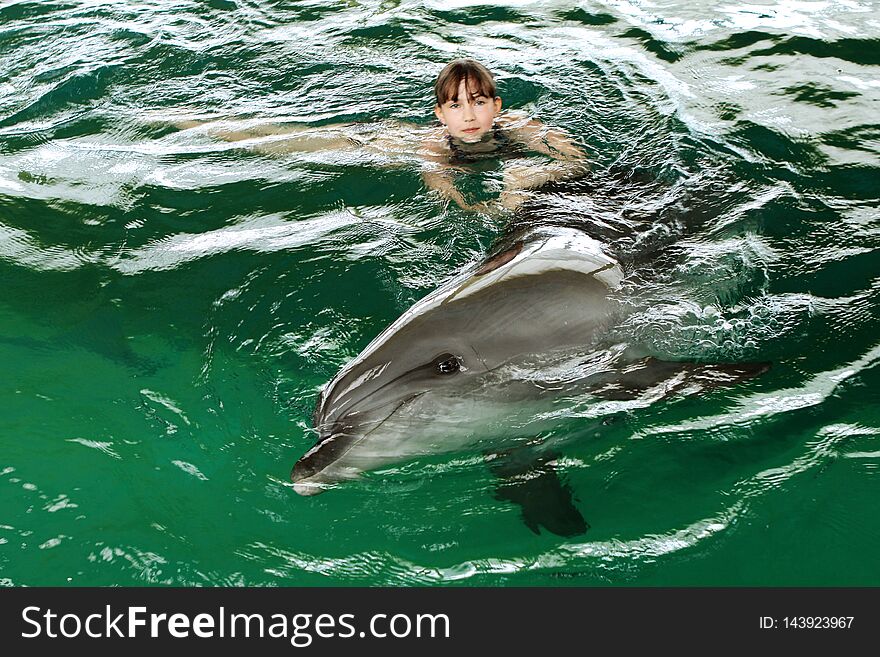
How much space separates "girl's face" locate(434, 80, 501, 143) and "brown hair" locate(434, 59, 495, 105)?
0.09 ft

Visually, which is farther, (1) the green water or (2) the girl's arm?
(2) the girl's arm

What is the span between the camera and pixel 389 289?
5.84 m

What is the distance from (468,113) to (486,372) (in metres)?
3.33

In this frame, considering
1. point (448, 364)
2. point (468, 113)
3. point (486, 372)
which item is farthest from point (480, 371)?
point (468, 113)

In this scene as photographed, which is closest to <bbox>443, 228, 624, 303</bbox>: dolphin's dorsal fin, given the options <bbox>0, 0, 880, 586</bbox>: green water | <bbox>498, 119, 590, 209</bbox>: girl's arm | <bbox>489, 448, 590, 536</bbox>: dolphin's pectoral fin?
<bbox>0, 0, 880, 586</bbox>: green water

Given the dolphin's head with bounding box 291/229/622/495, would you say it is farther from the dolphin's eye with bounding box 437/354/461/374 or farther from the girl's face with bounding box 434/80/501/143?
the girl's face with bounding box 434/80/501/143

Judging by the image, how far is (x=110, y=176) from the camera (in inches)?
291

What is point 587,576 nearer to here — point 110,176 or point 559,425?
point 559,425

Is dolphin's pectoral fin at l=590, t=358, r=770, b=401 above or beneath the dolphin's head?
beneath

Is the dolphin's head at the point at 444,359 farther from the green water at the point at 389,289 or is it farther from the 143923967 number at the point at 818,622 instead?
the 143923967 number at the point at 818,622

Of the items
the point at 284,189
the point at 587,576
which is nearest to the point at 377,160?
the point at 284,189

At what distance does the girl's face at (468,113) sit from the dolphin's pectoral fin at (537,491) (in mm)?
3619

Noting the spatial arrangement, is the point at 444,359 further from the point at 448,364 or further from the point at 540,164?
the point at 540,164

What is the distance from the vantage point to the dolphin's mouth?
4.21 metres
